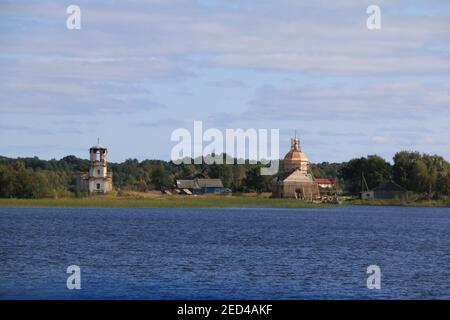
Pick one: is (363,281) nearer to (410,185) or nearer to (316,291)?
(316,291)

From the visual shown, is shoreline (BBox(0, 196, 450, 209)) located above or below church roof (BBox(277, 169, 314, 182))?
below

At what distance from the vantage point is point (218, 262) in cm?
4981

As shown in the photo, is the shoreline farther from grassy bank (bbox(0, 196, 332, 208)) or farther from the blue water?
the blue water

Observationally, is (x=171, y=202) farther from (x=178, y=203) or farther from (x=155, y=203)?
(x=155, y=203)

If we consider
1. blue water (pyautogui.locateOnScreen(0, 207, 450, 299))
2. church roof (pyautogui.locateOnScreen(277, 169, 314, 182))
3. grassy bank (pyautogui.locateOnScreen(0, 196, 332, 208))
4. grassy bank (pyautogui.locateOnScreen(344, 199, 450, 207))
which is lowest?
blue water (pyautogui.locateOnScreen(0, 207, 450, 299))

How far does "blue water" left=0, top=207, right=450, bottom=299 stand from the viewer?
38.2 meters

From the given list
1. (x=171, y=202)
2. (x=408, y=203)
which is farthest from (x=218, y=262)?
(x=408, y=203)

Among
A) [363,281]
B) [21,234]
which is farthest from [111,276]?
[21,234]

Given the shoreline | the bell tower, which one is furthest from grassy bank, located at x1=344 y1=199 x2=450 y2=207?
the bell tower

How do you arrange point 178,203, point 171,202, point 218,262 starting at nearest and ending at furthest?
point 218,262 < point 178,203 < point 171,202

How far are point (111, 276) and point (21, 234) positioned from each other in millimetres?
30063

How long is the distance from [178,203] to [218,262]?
99442mm

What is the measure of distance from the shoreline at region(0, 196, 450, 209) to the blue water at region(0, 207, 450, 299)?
41.7m
